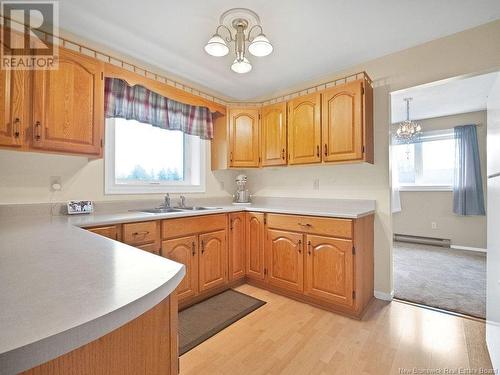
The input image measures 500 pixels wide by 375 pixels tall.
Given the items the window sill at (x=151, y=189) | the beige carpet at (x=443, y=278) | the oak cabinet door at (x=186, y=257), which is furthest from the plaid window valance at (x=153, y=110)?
the beige carpet at (x=443, y=278)

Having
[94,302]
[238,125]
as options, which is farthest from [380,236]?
[94,302]

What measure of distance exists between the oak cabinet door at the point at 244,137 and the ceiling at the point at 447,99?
175 centimetres

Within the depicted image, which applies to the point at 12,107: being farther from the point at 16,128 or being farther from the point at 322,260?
the point at 322,260

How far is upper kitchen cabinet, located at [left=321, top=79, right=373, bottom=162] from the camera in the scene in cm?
220

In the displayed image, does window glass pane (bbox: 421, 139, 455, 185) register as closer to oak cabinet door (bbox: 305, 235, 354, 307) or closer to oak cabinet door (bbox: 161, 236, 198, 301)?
oak cabinet door (bbox: 305, 235, 354, 307)

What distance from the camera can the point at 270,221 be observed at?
8.23 ft

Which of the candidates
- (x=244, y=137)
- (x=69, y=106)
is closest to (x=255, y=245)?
(x=244, y=137)

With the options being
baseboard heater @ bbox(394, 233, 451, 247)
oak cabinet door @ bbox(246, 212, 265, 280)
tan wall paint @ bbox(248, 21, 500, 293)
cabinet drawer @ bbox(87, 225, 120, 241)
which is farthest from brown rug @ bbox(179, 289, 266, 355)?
baseboard heater @ bbox(394, 233, 451, 247)

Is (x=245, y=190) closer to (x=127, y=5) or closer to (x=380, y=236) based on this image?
(x=380, y=236)

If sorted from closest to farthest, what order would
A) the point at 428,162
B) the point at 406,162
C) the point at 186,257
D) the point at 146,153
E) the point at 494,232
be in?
the point at 494,232 → the point at 186,257 → the point at 146,153 → the point at 428,162 → the point at 406,162

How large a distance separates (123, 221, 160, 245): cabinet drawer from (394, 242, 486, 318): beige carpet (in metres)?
2.37

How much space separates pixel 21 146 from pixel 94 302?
1.68 metres

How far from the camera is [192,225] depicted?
2.21 metres

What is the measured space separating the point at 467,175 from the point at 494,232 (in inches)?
139
